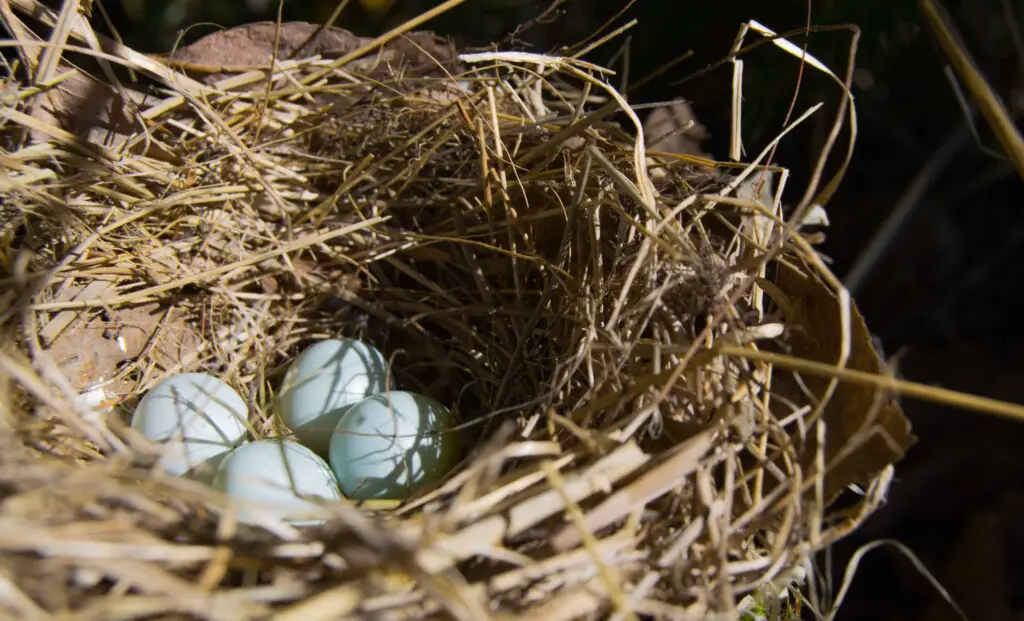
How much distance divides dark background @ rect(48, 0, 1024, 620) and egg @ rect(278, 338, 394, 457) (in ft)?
1.52

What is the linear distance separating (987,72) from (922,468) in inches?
23.8

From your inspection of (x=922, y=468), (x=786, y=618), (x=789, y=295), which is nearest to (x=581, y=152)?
(x=789, y=295)

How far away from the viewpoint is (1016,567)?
1002 mm

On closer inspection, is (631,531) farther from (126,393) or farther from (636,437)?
(126,393)

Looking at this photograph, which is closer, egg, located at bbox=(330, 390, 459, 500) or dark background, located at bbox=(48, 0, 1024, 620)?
egg, located at bbox=(330, 390, 459, 500)

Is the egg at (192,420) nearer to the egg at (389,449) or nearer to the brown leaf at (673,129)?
the egg at (389,449)

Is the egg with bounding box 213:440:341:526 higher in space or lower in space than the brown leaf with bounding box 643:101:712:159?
lower

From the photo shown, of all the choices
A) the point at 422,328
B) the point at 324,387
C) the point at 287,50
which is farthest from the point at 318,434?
the point at 287,50

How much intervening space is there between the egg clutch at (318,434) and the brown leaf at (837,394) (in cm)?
34

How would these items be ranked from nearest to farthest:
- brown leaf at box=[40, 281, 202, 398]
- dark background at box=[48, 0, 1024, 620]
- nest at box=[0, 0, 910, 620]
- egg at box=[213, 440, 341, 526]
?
1. nest at box=[0, 0, 910, 620]
2. egg at box=[213, 440, 341, 526]
3. brown leaf at box=[40, 281, 202, 398]
4. dark background at box=[48, 0, 1024, 620]

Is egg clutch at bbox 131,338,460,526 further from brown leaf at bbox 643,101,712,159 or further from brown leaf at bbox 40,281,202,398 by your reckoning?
brown leaf at bbox 643,101,712,159

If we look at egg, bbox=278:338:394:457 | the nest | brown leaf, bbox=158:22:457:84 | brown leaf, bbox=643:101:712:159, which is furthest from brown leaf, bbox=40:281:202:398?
brown leaf, bbox=643:101:712:159

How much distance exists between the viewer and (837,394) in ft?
1.99

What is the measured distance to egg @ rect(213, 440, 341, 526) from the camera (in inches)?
24.5
